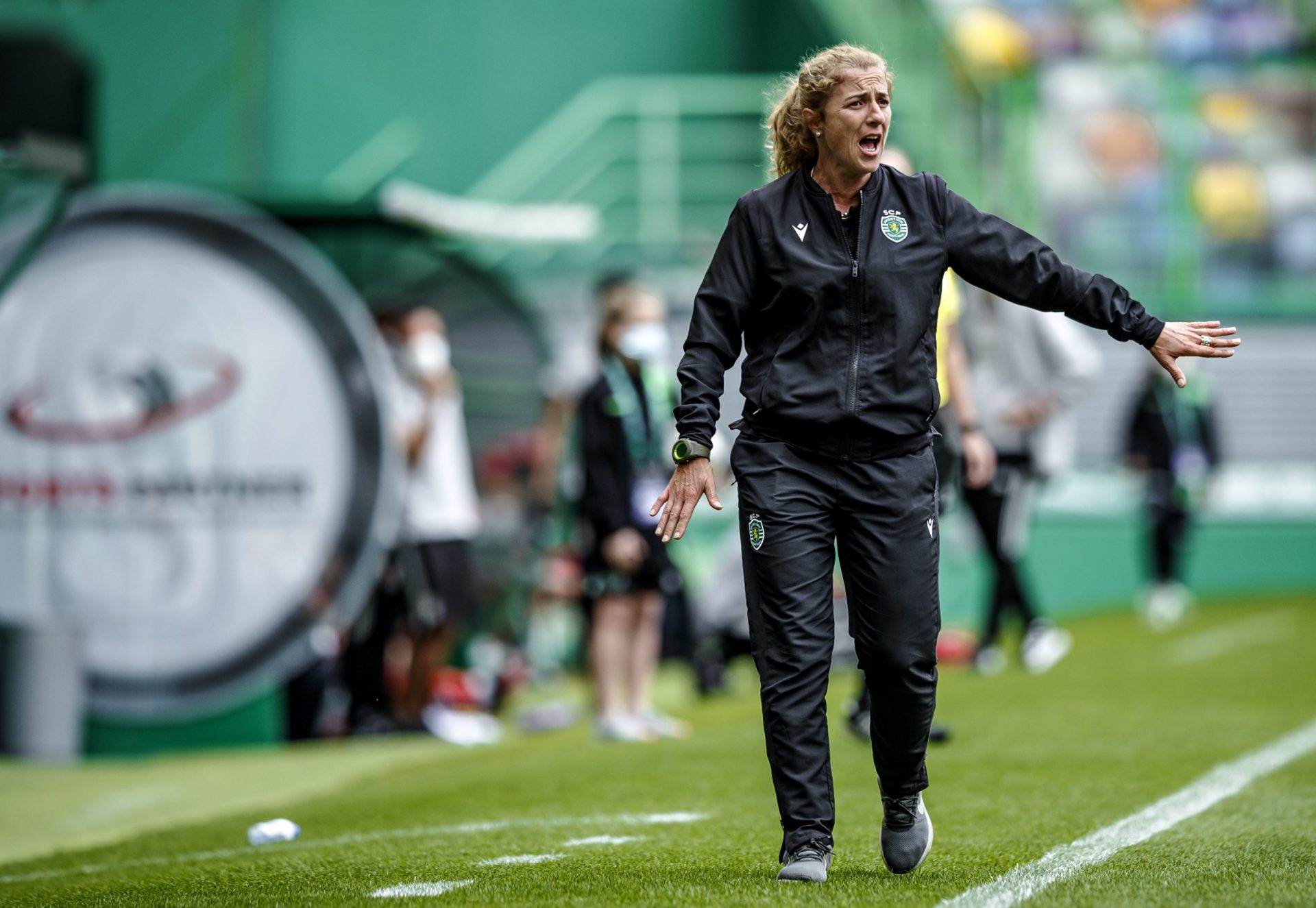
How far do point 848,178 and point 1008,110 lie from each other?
49.1 feet

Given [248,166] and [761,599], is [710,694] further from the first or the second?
[248,166]

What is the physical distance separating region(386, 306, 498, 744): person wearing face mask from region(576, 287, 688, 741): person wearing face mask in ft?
3.01

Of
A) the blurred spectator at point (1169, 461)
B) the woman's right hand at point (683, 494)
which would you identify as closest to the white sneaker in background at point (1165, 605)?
the blurred spectator at point (1169, 461)

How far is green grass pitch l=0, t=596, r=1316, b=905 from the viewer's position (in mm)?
4609

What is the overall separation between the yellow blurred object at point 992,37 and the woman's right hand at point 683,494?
18.4 metres

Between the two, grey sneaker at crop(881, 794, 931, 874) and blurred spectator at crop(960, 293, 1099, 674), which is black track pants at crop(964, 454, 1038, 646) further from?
grey sneaker at crop(881, 794, 931, 874)

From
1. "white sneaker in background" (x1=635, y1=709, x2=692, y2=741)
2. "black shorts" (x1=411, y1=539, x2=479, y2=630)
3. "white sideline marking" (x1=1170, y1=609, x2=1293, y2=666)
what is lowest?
"white sideline marking" (x1=1170, y1=609, x2=1293, y2=666)

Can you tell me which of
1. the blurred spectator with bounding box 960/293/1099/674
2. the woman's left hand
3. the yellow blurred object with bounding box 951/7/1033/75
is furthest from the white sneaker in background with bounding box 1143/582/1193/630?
the woman's left hand

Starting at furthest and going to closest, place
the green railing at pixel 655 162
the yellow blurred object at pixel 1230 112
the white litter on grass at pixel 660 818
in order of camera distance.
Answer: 1. the yellow blurred object at pixel 1230 112
2. the green railing at pixel 655 162
3. the white litter on grass at pixel 660 818

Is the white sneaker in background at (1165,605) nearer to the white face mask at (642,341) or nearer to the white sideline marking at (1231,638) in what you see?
the white sideline marking at (1231,638)

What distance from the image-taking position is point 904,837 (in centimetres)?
464

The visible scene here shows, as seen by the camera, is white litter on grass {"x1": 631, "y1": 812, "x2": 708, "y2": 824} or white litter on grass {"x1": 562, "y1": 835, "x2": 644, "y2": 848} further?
white litter on grass {"x1": 631, "y1": 812, "x2": 708, "y2": 824}

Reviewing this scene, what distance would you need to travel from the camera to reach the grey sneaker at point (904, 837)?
4.64 meters

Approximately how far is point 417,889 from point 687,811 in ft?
5.63
